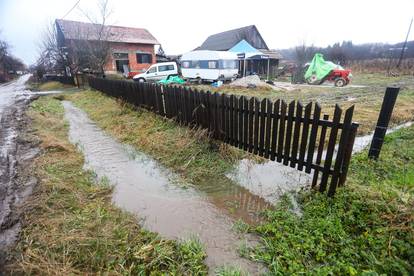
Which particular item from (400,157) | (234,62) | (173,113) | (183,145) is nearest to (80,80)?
(234,62)

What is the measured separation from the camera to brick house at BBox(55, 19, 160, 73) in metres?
23.4

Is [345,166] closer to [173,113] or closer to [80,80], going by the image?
[173,113]

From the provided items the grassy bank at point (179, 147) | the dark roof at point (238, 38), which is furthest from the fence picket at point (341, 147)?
the dark roof at point (238, 38)

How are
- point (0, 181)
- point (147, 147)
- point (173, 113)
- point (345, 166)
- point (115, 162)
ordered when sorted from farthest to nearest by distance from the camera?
point (173, 113) → point (147, 147) → point (115, 162) → point (0, 181) → point (345, 166)

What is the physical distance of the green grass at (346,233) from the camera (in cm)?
193

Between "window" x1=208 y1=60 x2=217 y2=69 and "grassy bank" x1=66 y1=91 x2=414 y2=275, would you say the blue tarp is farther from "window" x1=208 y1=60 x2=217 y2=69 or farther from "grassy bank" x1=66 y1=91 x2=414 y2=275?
"grassy bank" x1=66 y1=91 x2=414 y2=275

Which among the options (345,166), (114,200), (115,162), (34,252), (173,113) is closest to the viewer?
(34,252)

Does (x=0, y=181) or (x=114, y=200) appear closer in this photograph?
(x=114, y=200)

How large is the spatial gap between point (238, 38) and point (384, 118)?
2788 cm

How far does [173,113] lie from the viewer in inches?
235

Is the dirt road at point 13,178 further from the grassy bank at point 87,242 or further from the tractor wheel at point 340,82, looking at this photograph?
the tractor wheel at point 340,82

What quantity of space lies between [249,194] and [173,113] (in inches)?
136

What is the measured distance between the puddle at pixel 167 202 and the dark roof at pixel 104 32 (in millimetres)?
21927

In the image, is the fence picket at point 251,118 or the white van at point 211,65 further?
the white van at point 211,65
